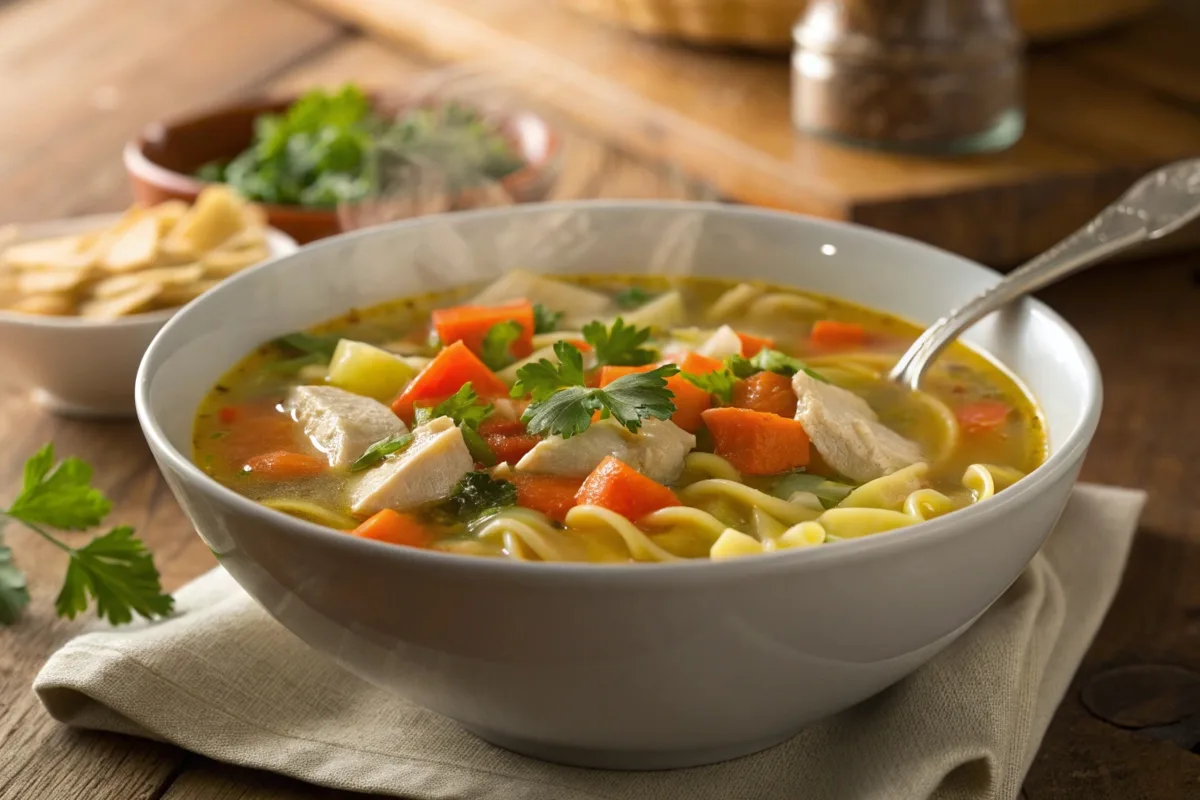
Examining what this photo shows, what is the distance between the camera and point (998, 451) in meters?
2.71

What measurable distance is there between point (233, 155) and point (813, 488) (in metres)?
3.27

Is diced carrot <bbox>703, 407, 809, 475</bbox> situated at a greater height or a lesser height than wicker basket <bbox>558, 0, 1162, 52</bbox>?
greater

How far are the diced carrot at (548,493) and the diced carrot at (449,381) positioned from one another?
360 millimetres

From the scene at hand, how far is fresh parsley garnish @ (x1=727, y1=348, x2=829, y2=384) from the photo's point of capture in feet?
8.95

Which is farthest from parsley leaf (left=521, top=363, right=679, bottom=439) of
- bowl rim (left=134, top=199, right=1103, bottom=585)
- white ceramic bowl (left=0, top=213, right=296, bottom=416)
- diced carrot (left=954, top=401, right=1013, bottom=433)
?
white ceramic bowl (left=0, top=213, right=296, bottom=416)

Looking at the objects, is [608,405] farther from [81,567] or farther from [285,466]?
[81,567]

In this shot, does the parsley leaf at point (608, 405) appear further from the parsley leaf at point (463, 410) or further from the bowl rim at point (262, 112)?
the bowl rim at point (262, 112)

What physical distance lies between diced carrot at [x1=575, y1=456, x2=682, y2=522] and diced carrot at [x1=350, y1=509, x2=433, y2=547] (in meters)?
0.26

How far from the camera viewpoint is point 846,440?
254 cm

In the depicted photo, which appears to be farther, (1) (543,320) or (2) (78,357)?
(2) (78,357)

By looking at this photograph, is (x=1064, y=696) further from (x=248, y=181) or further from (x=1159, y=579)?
(x=248, y=181)

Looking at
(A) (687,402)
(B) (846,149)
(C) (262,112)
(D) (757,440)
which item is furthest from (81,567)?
(C) (262,112)

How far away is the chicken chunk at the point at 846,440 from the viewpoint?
8.30ft

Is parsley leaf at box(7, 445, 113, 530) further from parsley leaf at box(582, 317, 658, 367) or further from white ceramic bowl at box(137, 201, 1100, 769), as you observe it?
parsley leaf at box(582, 317, 658, 367)
